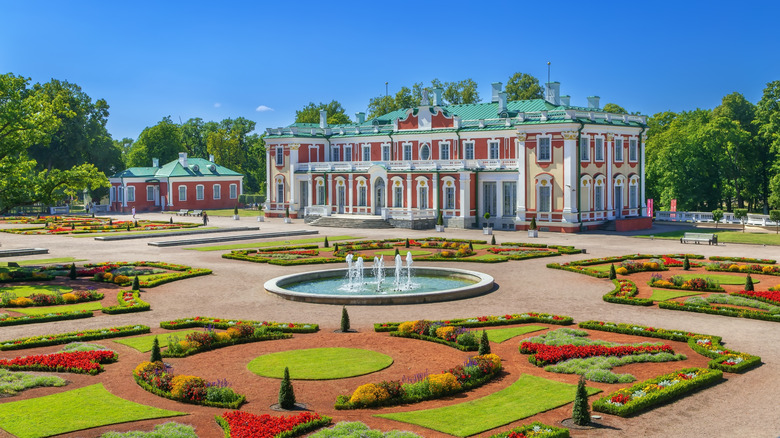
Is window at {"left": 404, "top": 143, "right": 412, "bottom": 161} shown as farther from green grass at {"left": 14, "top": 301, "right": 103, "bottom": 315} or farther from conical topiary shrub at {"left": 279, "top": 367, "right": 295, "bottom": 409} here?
conical topiary shrub at {"left": 279, "top": 367, "right": 295, "bottom": 409}

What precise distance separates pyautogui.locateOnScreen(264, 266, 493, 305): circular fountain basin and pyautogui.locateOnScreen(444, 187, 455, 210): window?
2642 centimetres

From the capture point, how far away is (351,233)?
183 ft

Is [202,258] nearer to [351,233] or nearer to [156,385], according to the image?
[351,233]

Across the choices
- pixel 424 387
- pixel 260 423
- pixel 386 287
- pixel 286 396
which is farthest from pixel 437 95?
pixel 260 423

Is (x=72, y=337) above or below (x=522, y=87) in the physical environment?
below

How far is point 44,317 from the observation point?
940 inches

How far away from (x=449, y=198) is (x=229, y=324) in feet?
134

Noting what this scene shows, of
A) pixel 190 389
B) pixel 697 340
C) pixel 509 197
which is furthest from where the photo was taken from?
pixel 509 197

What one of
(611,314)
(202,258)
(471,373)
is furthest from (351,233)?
(471,373)

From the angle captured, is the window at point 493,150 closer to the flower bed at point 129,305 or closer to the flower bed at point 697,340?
the flower bed at point 129,305

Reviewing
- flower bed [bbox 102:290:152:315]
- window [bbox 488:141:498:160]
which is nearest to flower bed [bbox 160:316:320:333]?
flower bed [bbox 102:290:152:315]

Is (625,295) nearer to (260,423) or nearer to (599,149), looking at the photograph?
(260,423)

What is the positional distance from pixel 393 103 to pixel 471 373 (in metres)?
79.7

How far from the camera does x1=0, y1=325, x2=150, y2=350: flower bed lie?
20.1 m
